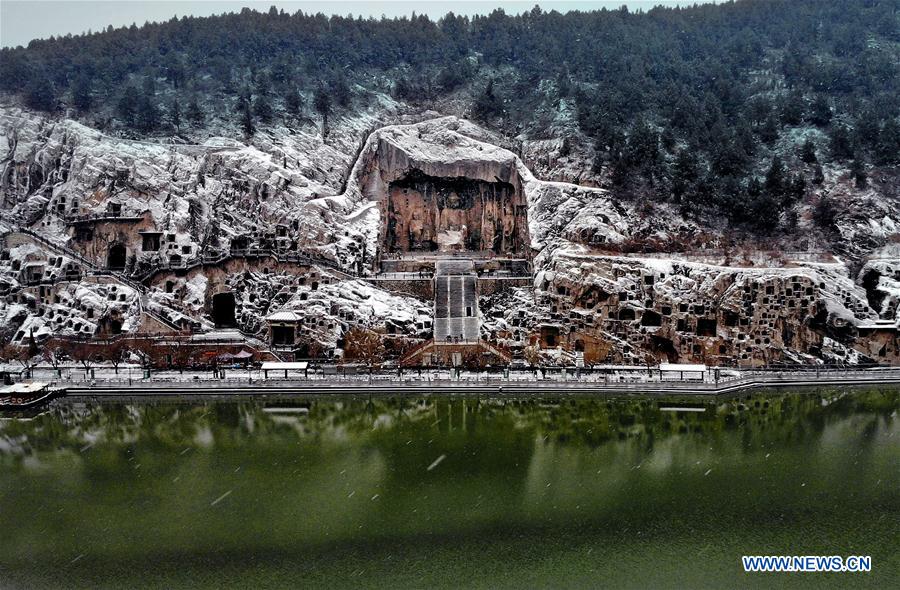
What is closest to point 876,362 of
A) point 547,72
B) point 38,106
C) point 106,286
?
point 547,72

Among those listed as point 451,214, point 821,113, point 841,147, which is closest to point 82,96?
point 451,214

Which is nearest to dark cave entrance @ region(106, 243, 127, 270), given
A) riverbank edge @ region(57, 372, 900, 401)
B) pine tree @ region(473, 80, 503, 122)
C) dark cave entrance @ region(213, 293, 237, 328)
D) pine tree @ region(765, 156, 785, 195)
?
dark cave entrance @ region(213, 293, 237, 328)

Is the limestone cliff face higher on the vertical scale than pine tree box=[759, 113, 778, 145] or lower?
lower

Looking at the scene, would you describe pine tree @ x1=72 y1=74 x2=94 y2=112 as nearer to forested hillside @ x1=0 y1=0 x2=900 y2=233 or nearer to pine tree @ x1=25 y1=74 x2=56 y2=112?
forested hillside @ x1=0 y1=0 x2=900 y2=233

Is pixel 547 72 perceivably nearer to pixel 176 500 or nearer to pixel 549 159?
pixel 549 159

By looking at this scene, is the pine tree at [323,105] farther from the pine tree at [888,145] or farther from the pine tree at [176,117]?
the pine tree at [888,145]

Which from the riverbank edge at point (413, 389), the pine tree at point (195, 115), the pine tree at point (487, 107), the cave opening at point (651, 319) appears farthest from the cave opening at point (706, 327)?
the pine tree at point (195, 115)
